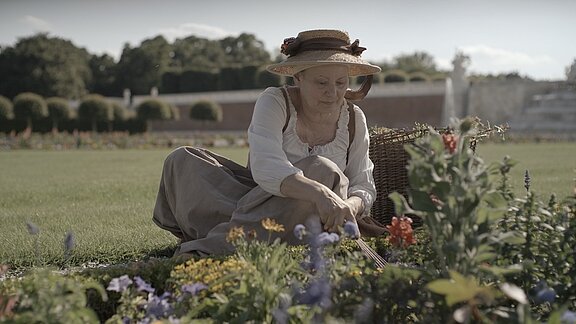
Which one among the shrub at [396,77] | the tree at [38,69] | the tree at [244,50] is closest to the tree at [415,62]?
the tree at [244,50]

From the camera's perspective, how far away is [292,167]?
306cm

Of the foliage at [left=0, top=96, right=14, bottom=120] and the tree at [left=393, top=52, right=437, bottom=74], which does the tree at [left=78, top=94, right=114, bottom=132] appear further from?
the tree at [left=393, top=52, right=437, bottom=74]

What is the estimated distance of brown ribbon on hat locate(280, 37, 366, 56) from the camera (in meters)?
3.33

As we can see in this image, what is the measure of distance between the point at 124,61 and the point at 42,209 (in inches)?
2180

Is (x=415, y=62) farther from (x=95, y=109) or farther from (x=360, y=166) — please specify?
(x=360, y=166)

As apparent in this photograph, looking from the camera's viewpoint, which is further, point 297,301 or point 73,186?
point 73,186

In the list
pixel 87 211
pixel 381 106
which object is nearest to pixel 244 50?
pixel 381 106

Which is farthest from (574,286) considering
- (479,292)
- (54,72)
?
(54,72)

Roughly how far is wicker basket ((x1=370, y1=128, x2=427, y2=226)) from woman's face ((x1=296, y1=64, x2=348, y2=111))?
3.51ft

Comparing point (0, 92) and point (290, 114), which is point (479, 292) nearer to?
point (290, 114)

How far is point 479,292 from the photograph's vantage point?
1649 mm

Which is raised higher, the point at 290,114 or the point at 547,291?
the point at 290,114

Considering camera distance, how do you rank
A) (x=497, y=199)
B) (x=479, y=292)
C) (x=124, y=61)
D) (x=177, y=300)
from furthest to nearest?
(x=124, y=61) < (x=177, y=300) < (x=497, y=199) < (x=479, y=292)

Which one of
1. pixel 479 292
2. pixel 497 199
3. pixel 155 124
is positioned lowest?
pixel 155 124
